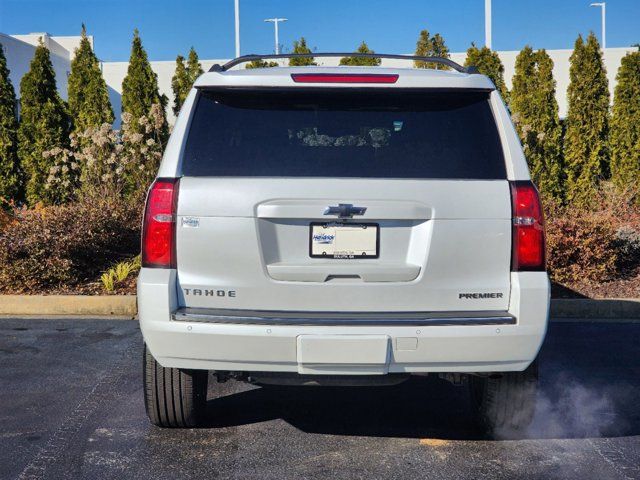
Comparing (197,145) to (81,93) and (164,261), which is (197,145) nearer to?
(164,261)

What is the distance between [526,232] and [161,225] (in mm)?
1723

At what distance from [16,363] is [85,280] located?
2863mm

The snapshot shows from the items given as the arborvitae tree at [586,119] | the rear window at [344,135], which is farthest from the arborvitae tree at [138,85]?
the rear window at [344,135]

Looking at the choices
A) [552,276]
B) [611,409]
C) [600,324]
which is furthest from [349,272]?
[552,276]

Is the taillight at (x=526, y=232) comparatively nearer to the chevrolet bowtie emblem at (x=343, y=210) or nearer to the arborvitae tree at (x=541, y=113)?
the chevrolet bowtie emblem at (x=343, y=210)

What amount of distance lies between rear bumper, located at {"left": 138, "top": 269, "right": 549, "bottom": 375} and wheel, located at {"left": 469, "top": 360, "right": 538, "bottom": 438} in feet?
1.53

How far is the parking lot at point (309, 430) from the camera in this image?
3.89 meters

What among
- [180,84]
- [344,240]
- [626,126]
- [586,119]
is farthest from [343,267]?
[180,84]

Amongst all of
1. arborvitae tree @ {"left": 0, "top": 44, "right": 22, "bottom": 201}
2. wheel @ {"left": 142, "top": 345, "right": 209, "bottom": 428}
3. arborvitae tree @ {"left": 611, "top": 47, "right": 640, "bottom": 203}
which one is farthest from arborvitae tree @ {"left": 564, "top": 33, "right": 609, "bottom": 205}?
wheel @ {"left": 142, "top": 345, "right": 209, "bottom": 428}

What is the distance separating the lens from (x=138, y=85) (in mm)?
15867

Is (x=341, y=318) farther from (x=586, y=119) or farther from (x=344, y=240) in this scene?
(x=586, y=119)

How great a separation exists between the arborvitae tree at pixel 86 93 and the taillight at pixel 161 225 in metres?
12.6

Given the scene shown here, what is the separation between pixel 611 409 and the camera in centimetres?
488

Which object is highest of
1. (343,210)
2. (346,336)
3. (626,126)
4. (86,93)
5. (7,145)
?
(86,93)
